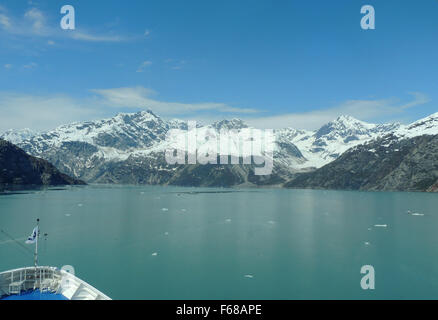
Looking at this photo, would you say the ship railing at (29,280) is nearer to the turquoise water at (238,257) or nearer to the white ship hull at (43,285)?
the white ship hull at (43,285)

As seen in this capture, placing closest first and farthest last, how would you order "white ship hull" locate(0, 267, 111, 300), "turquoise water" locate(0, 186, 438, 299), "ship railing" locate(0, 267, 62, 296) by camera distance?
"white ship hull" locate(0, 267, 111, 300) < "ship railing" locate(0, 267, 62, 296) < "turquoise water" locate(0, 186, 438, 299)

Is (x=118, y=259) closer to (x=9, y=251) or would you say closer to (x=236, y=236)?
(x=9, y=251)

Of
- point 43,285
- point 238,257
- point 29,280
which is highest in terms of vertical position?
point 29,280

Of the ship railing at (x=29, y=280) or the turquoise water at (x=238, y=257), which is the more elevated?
the ship railing at (x=29, y=280)

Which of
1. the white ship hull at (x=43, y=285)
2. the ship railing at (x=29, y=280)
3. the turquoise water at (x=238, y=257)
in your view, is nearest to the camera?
the white ship hull at (x=43, y=285)

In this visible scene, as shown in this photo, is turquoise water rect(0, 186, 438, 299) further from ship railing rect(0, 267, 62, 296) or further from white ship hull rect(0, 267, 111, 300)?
ship railing rect(0, 267, 62, 296)

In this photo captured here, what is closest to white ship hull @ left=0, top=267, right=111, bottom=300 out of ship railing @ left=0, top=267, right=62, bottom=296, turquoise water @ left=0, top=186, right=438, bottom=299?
ship railing @ left=0, top=267, right=62, bottom=296

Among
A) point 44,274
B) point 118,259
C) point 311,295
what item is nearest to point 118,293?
point 44,274

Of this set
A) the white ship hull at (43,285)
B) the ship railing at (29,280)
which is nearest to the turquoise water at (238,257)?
the white ship hull at (43,285)

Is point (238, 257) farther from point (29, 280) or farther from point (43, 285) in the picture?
point (29, 280)

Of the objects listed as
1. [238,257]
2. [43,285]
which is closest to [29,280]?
[43,285]

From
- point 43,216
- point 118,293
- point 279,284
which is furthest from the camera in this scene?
point 43,216
